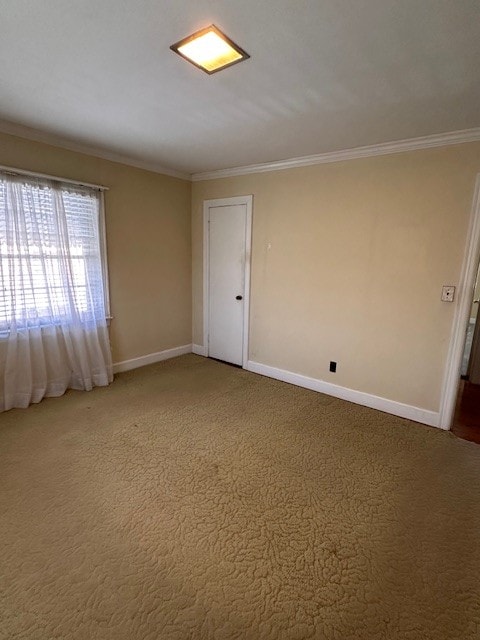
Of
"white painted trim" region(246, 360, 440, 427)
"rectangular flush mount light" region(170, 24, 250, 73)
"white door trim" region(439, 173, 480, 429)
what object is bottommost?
"white painted trim" region(246, 360, 440, 427)

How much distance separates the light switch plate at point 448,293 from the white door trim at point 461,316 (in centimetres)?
5

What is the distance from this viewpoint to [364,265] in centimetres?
309

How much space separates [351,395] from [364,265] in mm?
1343

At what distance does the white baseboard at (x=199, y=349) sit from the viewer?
4.63 m

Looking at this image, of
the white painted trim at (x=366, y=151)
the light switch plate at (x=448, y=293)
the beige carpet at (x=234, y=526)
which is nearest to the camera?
the beige carpet at (x=234, y=526)

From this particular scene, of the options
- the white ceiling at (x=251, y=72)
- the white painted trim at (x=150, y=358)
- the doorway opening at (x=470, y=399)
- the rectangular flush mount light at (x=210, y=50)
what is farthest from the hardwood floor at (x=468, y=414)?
the white painted trim at (x=150, y=358)

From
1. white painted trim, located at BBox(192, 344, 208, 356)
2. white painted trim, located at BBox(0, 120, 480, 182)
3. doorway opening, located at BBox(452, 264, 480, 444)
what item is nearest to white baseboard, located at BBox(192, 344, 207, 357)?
white painted trim, located at BBox(192, 344, 208, 356)

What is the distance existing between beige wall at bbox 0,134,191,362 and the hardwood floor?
3.42 m

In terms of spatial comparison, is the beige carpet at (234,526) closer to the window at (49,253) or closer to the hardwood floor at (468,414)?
the hardwood floor at (468,414)

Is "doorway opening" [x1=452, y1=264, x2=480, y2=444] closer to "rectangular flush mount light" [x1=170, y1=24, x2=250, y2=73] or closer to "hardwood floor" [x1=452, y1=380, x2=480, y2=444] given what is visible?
"hardwood floor" [x1=452, y1=380, x2=480, y2=444]

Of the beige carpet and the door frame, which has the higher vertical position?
the door frame

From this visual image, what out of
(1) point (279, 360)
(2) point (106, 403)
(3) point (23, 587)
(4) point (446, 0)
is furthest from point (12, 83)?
(1) point (279, 360)

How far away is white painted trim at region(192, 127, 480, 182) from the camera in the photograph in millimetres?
2496

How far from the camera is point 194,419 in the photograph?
287cm
